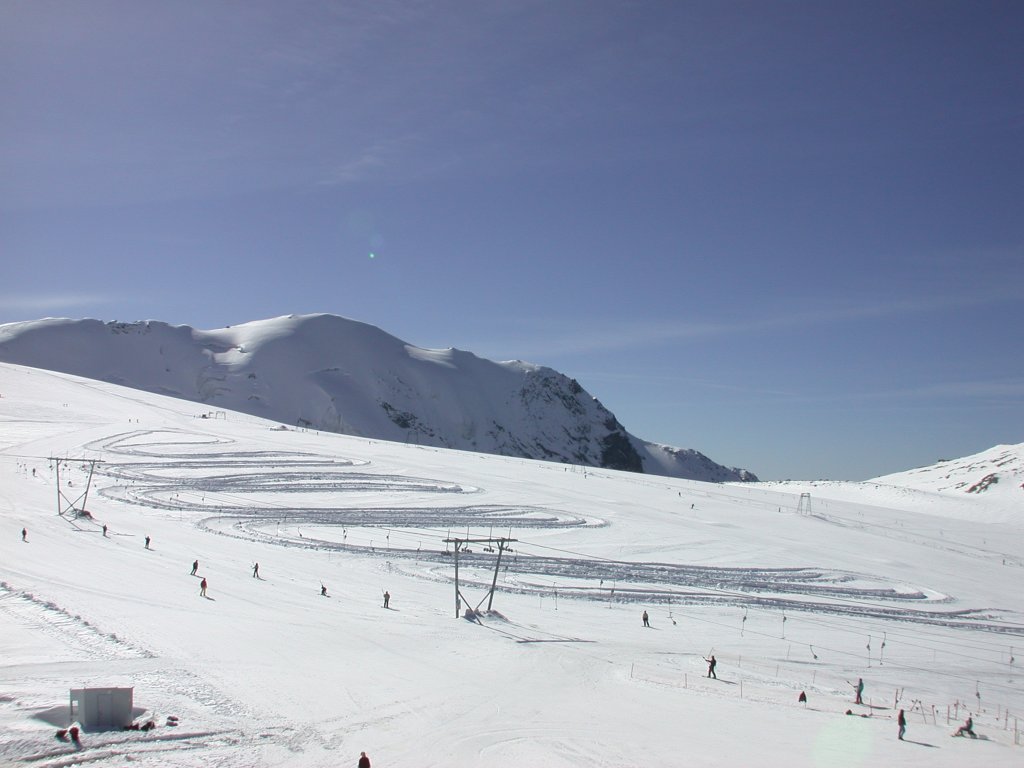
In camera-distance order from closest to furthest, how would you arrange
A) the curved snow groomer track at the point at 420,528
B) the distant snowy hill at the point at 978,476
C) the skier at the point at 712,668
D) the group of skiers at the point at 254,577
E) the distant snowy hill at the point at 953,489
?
1. the skier at the point at 712,668
2. the group of skiers at the point at 254,577
3. the curved snow groomer track at the point at 420,528
4. the distant snowy hill at the point at 953,489
5. the distant snowy hill at the point at 978,476

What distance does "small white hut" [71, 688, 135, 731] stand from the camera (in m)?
13.7

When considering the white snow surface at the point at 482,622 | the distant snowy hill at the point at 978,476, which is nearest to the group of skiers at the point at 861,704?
the white snow surface at the point at 482,622

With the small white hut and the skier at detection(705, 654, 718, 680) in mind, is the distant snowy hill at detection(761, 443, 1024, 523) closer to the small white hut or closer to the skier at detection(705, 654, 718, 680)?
the skier at detection(705, 654, 718, 680)

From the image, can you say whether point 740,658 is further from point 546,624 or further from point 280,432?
point 280,432

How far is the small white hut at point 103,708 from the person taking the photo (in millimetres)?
13695

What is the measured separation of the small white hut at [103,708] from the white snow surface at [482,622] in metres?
0.35

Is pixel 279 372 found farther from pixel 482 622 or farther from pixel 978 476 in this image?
pixel 482 622

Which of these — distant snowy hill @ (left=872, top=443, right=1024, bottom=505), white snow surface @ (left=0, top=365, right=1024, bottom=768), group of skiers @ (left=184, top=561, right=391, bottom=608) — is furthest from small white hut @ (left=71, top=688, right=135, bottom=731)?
distant snowy hill @ (left=872, top=443, right=1024, bottom=505)

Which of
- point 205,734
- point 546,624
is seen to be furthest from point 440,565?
point 205,734

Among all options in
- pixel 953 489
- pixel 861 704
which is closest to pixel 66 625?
pixel 861 704

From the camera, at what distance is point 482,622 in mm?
26062

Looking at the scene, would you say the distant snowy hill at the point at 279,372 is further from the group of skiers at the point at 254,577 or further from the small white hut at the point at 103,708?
the small white hut at the point at 103,708

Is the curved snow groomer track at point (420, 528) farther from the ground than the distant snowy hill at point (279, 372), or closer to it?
closer to it

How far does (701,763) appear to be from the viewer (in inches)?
581
